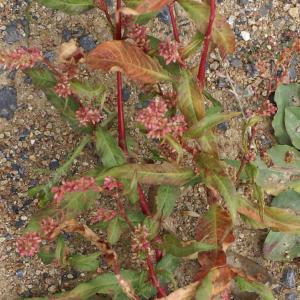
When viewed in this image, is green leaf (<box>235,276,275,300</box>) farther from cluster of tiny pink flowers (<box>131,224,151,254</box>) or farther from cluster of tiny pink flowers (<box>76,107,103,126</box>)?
cluster of tiny pink flowers (<box>76,107,103,126</box>)

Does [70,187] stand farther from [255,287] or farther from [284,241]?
[284,241]

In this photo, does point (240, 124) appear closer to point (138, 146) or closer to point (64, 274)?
point (138, 146)

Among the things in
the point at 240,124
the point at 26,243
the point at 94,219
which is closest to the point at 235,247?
the point at 240,124

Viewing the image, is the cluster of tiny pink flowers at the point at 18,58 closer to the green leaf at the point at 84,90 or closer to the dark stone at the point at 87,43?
the green leaf at the point at 84,90

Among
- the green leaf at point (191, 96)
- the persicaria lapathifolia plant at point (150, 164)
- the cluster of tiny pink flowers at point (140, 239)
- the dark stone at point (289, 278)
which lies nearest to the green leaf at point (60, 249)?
the persicaria lapathifolia plant at point (150, 164)

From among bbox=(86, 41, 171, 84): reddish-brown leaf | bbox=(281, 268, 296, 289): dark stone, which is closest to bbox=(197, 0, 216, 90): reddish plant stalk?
bbox=(86, 41, 171, 84): reddish-brown leaf
